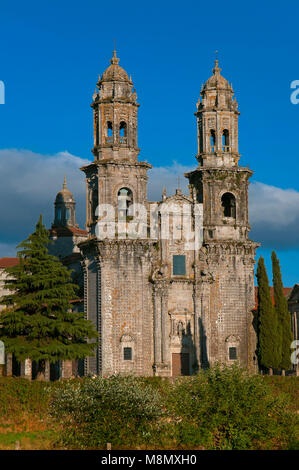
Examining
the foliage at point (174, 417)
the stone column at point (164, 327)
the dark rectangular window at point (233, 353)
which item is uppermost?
the stone column at point (164, 327)

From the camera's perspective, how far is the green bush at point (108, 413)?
124ft

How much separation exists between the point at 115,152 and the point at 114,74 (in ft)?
20.2

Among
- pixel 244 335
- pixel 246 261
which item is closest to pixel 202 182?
pixel 246 261

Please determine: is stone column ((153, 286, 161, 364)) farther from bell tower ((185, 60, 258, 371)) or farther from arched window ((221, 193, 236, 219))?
arched window ((221, 193, 236, 219))

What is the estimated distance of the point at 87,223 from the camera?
66500 mm

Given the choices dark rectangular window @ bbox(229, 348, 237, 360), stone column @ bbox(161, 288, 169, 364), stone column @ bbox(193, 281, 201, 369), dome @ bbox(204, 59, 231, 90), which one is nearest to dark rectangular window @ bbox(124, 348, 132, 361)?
stone column @ bbox(161, 288, 169, 364)

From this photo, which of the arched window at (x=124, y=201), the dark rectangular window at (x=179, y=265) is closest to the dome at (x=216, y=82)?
the arched window at (x=124, y=201)

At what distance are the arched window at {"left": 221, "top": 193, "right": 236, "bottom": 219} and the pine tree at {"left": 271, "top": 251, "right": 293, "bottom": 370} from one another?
6.20 meters

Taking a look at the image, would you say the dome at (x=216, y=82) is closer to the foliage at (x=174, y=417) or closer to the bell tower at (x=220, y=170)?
the bell tower at (x=220, y=170)

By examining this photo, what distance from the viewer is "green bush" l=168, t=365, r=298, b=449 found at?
37.9 m

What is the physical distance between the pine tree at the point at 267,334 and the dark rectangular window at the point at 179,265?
7.05m
